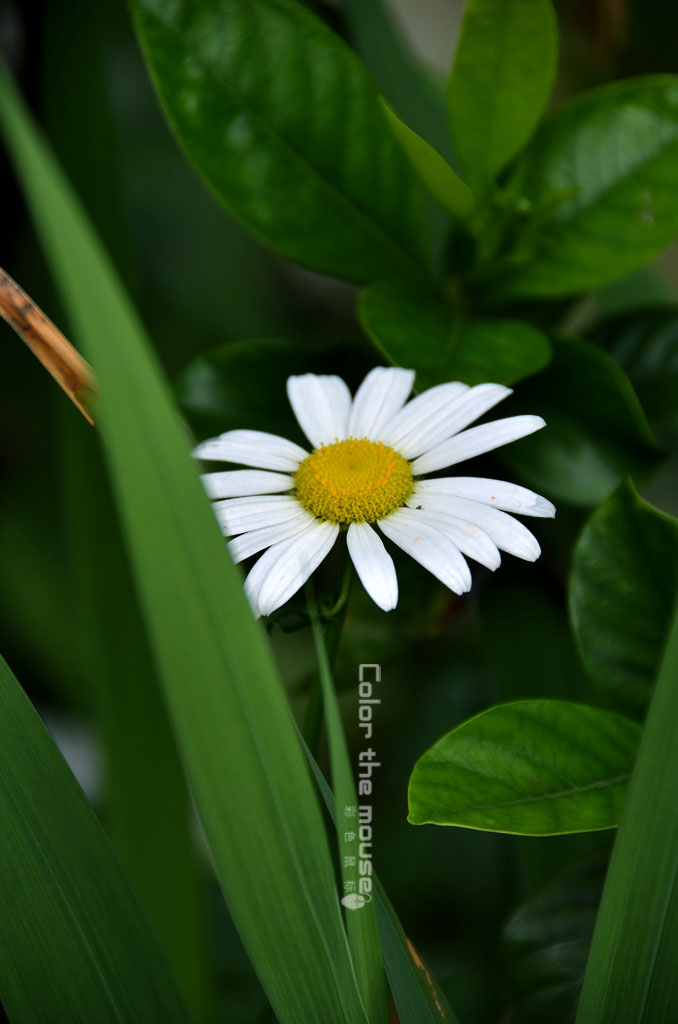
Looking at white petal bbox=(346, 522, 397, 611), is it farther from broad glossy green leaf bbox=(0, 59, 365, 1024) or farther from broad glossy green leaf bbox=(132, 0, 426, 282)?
broad glossy green leaf bbox=(132, 0, 426, 282)

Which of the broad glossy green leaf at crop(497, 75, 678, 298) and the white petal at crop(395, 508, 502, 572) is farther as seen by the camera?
the broad glossy green leaf at crop(497, 75, 678, 298)

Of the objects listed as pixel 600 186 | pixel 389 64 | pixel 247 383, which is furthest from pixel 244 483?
pixel 389 64

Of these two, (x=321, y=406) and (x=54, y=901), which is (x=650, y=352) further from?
(x=54, y=901)

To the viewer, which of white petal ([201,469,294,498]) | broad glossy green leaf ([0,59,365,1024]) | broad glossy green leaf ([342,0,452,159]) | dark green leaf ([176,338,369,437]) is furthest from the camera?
broad glossy green leaf ([342,0,452,159])

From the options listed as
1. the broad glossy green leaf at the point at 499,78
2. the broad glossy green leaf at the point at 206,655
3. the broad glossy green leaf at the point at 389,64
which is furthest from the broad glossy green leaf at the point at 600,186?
the broad glossy green leaf at the point at 206,655

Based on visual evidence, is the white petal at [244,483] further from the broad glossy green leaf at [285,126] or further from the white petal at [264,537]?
the broad glossy green leaf at [285,126]

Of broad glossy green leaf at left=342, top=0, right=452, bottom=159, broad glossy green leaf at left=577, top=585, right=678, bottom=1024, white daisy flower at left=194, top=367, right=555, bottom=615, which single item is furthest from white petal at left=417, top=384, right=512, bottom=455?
broad glossy green leaf at left=342, top=0, right=452, bottom=159
